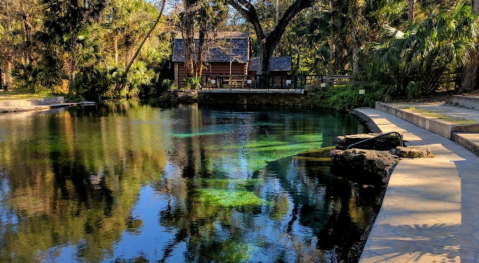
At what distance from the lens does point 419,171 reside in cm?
656

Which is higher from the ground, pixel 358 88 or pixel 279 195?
pixel 358 88

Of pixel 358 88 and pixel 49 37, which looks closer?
pixel 358 88

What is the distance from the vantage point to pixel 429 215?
4.57m

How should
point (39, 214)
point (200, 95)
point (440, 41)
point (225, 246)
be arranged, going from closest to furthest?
point (225, 246) → point (39, 214) → point (440, 41) → point (200, 95)

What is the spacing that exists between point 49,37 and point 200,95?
1069cm

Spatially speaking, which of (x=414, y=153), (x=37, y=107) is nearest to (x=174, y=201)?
(x=414, y=153)

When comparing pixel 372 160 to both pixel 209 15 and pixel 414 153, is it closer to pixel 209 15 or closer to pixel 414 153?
pixel 414 153

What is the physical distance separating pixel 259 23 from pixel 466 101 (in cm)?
1801

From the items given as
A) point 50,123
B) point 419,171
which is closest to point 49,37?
point 50,123

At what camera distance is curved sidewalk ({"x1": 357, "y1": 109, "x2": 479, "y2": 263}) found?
3689 millimetres

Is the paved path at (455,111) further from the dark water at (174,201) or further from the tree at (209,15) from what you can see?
the tree at (209,15)

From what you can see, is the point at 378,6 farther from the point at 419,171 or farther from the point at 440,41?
the point at 419,171

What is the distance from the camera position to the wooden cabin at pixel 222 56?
120 feet

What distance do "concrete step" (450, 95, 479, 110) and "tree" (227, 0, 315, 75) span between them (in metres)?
14.9
